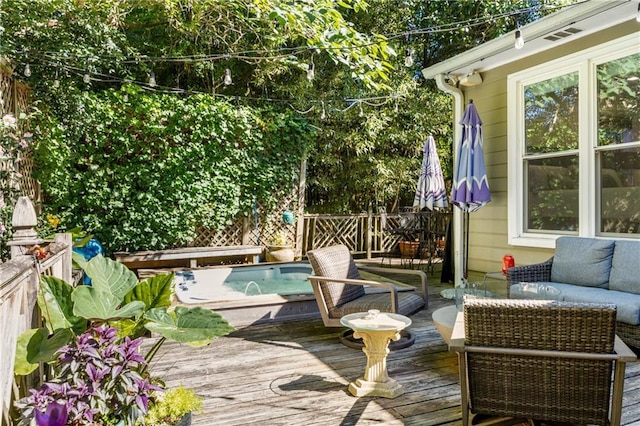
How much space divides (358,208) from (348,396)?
26.4 feet

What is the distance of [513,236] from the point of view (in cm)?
553

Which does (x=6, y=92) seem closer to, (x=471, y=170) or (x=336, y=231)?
(x=471, y=170)

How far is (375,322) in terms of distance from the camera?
3.03 m

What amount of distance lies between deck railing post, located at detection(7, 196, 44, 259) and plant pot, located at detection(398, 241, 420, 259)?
725cm

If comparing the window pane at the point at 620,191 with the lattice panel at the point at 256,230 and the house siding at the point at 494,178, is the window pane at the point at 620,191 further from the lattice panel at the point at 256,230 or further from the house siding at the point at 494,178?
the lattice panel at the point at 256,230

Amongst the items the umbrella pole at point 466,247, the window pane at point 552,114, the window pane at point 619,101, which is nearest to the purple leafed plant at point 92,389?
the window pane at point 619,101

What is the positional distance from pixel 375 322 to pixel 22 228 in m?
2.49

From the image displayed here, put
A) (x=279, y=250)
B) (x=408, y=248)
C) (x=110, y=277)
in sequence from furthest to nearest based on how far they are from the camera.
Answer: (x=408, y=248)
(x=279, y=250)
(x=110, y=277)

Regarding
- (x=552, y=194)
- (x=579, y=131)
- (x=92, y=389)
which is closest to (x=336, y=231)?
(x=552, y=194)

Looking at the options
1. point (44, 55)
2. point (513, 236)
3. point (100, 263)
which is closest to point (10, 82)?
point (44, 55)

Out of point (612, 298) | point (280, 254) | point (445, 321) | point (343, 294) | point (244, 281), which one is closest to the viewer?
point (445, 321)

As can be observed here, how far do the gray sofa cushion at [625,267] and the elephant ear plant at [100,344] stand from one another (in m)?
3.70

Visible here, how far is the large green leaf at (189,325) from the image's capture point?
2.12 meters

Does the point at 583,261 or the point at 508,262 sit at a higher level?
the point at 583,261
